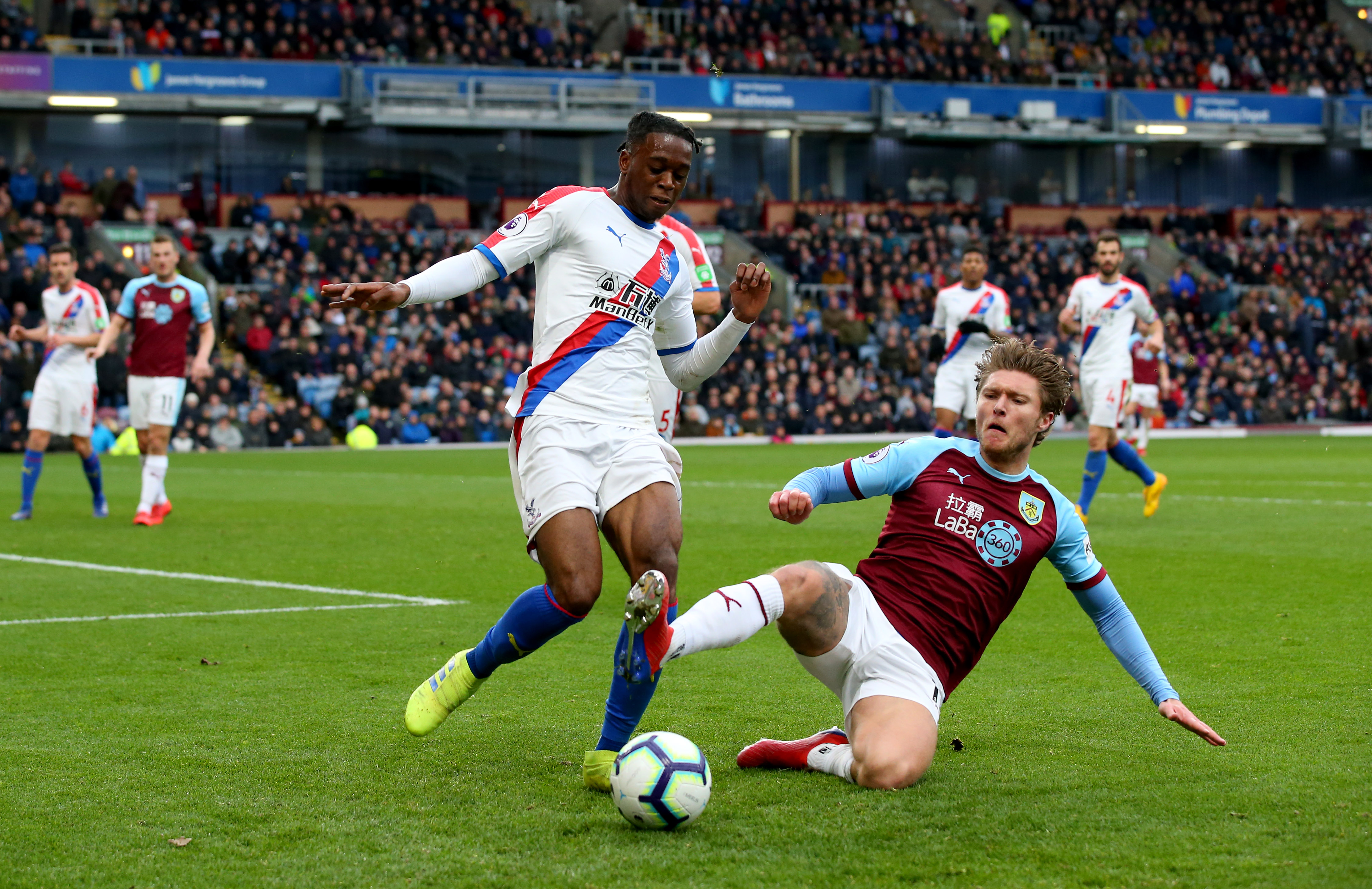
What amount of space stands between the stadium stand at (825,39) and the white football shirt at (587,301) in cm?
3227

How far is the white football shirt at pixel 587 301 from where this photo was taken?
490cm

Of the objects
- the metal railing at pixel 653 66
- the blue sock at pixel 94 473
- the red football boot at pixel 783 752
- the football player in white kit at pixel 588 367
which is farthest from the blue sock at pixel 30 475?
the metal railing at pixel 653 66

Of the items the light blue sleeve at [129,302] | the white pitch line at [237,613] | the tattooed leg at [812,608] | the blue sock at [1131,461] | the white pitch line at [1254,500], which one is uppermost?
the light blue sleeve at [129,302]

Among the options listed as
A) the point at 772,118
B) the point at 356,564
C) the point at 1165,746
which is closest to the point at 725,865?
the point at 1165,746

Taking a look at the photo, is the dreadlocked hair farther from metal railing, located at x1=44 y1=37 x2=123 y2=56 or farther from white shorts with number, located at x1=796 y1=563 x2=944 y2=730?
metal railing, located at x1=44 y1=37 x2=123 y2=56

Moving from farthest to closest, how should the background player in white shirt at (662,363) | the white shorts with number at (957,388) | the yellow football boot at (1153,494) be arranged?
1. the white shorts with number at (957,388)
2. the yellow football boot at (1153,494)
3. the background player in white shirt at (662,363)

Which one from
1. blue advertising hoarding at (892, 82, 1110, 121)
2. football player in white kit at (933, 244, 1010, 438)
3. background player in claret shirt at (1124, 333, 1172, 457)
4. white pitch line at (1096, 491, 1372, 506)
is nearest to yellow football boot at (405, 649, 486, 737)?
football player in white kit at (933, 244, 1010, 438)

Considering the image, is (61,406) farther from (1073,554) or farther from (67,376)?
(1073,554)

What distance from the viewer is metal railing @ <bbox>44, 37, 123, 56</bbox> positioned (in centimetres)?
3334

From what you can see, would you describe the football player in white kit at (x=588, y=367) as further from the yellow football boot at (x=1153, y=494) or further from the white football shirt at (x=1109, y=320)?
the white football shirt at (x=1109, y=320)

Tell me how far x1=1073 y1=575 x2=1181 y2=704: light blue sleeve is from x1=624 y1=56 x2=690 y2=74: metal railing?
3448 centimetres

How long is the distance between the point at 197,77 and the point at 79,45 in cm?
260

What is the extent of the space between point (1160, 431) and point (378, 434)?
51.8 feet

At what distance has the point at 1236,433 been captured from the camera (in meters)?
30.5
